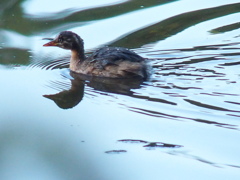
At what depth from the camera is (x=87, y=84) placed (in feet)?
28.2

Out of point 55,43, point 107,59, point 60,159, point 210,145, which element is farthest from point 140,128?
point 55,43

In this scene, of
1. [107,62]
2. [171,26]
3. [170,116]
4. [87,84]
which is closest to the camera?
[170,116]

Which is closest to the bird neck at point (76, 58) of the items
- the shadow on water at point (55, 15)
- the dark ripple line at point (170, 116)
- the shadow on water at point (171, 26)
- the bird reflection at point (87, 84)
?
the bird reflection at point (87, 84)

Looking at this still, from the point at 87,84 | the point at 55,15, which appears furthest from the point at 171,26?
the point at 87,84

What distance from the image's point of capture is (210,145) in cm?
610

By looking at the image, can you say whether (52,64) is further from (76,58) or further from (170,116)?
(170,116)

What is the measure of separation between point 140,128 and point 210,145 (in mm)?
742

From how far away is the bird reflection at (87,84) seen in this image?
768 cm

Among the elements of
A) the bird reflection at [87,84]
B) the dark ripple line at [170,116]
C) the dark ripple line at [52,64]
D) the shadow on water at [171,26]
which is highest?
the shadow on water at [171,26]

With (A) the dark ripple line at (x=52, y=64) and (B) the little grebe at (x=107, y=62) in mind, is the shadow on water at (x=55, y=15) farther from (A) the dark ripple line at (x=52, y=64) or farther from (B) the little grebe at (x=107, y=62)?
(B) the little grebe at (x=107, y=62)

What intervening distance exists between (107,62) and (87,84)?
1.81ft

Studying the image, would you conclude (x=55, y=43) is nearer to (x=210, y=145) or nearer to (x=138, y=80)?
(x=138, y=80)

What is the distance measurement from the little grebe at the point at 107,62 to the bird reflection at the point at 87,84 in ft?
0.32

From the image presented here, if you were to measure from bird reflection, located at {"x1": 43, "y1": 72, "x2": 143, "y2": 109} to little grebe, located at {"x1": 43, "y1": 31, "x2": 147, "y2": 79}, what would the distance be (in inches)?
3.8
